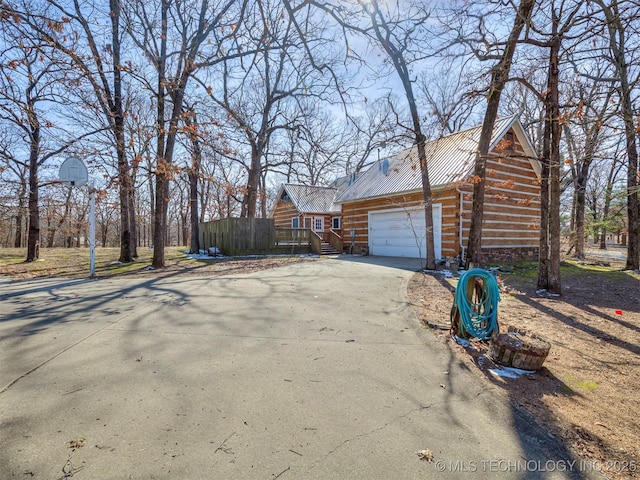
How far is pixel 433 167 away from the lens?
1311 cm

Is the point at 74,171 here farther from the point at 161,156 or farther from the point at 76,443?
the point at 76,443

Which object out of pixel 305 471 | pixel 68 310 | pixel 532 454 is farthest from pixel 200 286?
pixel 532 454

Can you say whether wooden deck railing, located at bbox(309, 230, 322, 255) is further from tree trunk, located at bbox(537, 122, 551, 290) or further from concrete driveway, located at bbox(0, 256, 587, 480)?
concrete driveway, located at bbox(0, 256, 587, 480)

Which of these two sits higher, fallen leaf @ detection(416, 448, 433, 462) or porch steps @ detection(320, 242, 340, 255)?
porch steps @ detection(320, 242, 340, 255)

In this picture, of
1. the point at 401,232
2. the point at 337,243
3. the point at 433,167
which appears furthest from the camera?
the point at 337,243

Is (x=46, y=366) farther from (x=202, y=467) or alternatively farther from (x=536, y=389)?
(x=536, y=389)

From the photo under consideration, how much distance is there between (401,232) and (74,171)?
11.3 meters

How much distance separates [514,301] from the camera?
682cm

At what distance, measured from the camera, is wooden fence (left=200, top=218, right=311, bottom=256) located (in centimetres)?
1577

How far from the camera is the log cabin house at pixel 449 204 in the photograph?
12.1 metres

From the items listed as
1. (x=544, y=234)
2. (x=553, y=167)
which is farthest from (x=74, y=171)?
(x=544, y=234)

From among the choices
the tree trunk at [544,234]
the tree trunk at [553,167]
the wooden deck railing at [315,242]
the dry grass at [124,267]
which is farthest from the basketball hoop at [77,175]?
the tree trunk at [544,234]

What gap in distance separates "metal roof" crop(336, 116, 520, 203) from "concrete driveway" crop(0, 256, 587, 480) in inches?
303

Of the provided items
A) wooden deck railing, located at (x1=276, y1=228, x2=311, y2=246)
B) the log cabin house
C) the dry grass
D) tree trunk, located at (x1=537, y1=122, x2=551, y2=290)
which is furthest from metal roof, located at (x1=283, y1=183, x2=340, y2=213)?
tree trunk, located at (x1=537, y1=122, x2=551, y2=290)
